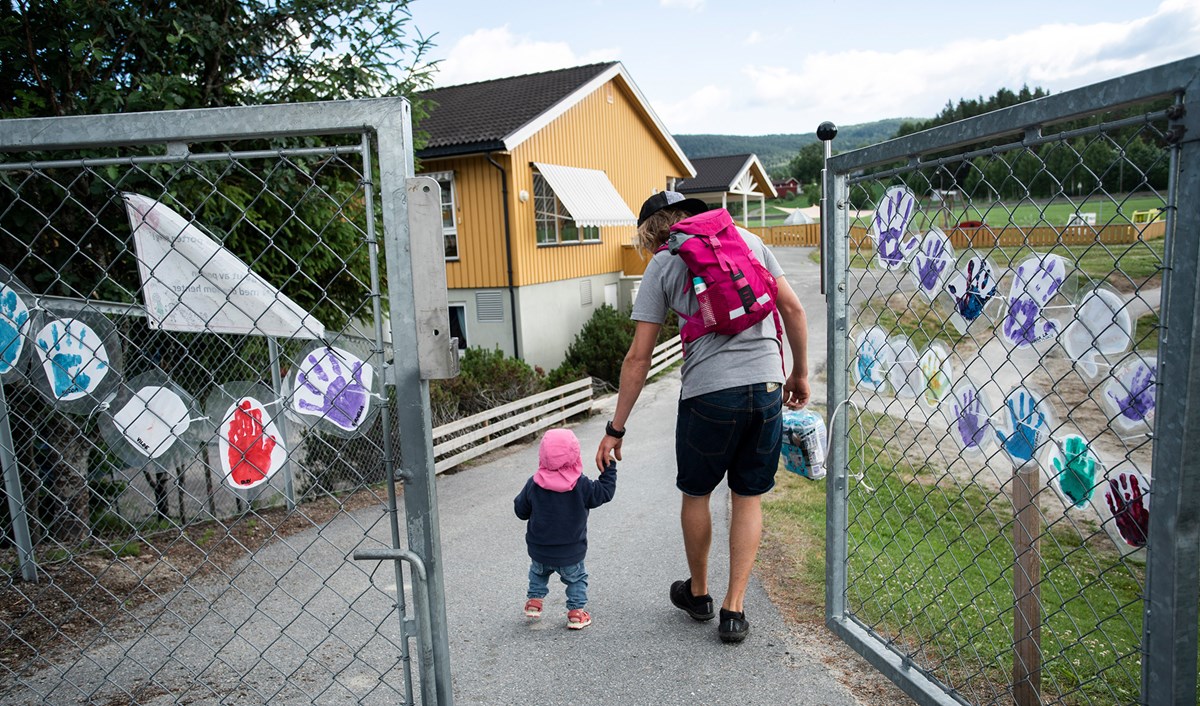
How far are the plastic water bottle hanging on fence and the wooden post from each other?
1204 millimetres

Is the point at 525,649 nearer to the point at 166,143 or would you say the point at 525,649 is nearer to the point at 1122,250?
the point at 166,143

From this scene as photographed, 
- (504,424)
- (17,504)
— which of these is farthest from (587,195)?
(17,504)

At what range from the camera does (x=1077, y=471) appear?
218 cm

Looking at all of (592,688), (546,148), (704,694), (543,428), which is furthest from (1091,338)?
(546,148)

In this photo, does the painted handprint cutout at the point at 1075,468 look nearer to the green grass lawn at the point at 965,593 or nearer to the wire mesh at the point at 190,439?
the green grass lawn at the point at 965,593

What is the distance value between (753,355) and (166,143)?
2.18 metres

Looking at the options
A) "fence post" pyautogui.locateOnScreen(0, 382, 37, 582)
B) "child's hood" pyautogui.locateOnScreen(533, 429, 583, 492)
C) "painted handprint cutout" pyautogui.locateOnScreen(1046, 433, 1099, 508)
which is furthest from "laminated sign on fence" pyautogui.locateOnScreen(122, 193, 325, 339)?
"fence post" pyautogui.locateOnScreen(0, 382, 37, 582)

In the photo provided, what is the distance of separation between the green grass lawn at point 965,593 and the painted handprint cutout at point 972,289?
0.63 meters

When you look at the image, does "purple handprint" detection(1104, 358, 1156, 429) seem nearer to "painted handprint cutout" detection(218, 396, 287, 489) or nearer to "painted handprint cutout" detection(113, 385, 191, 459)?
"painted handprint cutout" detection(218, 396, 287, 489)


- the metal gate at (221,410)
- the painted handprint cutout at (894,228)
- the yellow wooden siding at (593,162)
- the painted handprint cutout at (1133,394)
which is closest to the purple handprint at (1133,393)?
the painted handprint cutout at (1133,394)

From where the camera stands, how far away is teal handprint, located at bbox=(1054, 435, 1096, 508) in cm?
215

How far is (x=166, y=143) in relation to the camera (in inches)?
74.5

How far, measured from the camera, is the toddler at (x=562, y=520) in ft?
12.2

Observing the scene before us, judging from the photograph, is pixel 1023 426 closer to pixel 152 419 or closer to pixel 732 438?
pixel 732 438
